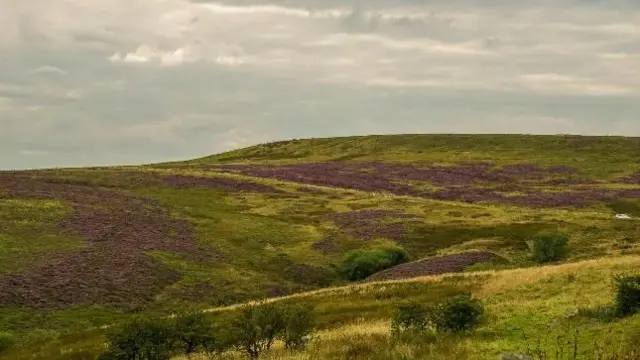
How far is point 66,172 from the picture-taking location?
10831 cm

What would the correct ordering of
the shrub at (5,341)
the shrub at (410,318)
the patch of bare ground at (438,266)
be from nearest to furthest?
the shrub at (410,318), the shrub at (5,341), the patch of bare ground at (438,266)

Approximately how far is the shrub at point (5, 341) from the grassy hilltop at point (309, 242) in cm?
61

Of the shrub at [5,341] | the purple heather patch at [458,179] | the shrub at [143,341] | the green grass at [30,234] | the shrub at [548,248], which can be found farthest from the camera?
the purple heather patch at [458,179]

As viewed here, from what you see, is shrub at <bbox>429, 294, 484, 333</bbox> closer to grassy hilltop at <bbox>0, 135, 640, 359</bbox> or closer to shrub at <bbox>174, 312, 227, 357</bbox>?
grassy hilltop at <bbox>0, 135, 640, 359</bbox>

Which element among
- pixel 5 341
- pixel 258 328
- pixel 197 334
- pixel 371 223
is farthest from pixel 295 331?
pixel 371 223

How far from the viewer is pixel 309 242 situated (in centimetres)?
7400

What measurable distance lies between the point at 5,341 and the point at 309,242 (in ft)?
125

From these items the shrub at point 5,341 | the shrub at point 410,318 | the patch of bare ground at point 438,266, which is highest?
the shrub at point 410,318

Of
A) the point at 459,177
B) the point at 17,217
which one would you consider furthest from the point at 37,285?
the point at 459,177

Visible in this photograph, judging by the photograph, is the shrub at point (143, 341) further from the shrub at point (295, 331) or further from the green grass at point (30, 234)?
the green grass at point (30, 234)

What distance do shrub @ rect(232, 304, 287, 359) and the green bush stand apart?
116ft

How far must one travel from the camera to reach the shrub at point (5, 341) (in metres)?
40.7

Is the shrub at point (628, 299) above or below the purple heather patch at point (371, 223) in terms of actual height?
above

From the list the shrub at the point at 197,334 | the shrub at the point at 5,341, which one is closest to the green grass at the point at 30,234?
the shrub at the point at 5,341
